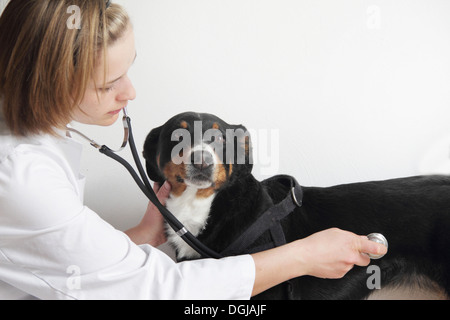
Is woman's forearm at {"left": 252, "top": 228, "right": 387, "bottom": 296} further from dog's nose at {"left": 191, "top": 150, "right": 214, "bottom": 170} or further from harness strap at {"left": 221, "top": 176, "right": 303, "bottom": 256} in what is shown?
dog's nose at {"left": 191, "top": 150, "right": 214, "bottom": 170}

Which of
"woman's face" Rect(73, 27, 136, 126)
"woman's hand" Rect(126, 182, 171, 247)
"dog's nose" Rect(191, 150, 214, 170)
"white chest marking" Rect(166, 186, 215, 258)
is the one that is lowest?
"woman's hand" Rect(126, 182, 171, 247)

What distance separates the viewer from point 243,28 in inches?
72.5

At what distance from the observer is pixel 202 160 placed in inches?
52.1

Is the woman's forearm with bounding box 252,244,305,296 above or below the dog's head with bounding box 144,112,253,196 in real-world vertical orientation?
below

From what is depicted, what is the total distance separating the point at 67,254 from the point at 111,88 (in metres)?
0.42

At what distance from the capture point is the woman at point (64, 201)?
98 cm

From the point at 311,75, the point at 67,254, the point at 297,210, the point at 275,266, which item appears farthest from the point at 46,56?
the point at 311,75

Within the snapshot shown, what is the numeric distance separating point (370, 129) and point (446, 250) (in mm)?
657

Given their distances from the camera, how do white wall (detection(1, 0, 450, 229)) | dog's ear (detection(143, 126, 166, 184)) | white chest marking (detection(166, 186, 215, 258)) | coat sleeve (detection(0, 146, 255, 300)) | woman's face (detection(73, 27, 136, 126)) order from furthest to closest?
white wall (detection(1, 0, 450, 229))
dog's ear (detection(143, 126, 166, 184))
white chest marking (detection(166, 186, 215, 258))
woman's face (detection(73, 27, 136, 126))
coat sleeve (detection(0, 146, 255, 300))

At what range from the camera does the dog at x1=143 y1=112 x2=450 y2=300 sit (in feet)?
4.38

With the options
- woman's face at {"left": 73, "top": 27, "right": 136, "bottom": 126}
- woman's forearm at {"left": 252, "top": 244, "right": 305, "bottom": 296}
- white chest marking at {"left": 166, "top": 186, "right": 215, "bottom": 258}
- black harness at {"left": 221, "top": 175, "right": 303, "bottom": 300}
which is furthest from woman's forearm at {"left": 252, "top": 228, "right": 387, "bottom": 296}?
woman's face at {"left": 73, "top": 27, "right": 136, "bottom": 126}

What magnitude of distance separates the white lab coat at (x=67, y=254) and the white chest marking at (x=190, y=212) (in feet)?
1.01

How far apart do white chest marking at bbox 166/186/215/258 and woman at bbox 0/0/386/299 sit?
1.02ft
